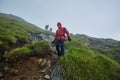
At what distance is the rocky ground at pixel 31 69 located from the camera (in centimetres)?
1114

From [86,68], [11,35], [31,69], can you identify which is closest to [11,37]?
[11,35]

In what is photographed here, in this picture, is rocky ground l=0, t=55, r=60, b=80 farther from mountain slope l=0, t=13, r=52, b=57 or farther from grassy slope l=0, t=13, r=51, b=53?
grassy slope l=0, t=13, r=51, b=53

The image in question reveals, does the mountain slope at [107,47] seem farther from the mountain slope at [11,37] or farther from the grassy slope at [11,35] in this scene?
the grassy slope at [11,35]

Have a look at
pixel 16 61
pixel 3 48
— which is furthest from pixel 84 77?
pixel 3 48

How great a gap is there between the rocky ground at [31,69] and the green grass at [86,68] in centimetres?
117

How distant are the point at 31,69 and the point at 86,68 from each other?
4.02 meters

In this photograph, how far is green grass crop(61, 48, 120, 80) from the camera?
10.4m

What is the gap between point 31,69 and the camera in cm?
1188

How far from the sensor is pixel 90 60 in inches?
454

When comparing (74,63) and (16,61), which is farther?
(16,61)

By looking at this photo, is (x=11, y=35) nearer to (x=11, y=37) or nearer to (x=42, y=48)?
(x=11, y=37)

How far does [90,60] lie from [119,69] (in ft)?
8.36

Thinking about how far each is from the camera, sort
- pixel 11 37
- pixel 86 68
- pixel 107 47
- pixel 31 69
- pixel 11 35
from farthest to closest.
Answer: pixel 107 47
pixel 11 35
pixel 11 37
pixel 31 69
pixel 86 68

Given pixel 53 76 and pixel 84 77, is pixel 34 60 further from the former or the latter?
pixel 84 77
